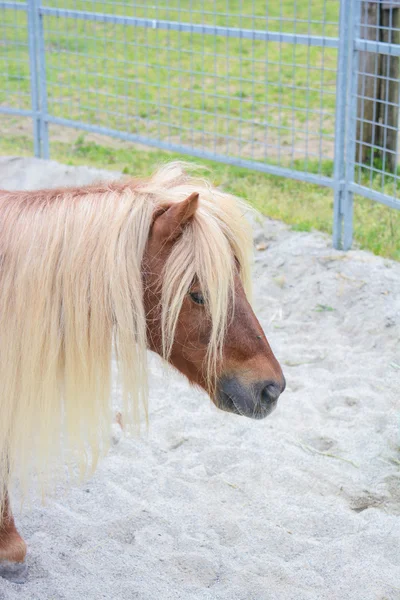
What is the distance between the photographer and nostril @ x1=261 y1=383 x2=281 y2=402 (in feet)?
7.80

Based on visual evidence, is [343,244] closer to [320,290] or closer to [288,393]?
[320,290]

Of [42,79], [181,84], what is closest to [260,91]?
[181,84]

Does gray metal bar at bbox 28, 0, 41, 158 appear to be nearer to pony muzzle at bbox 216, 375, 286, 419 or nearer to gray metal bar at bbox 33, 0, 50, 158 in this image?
gray metal bar at bbox 33, 0, 50, 158

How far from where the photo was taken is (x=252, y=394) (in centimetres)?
238

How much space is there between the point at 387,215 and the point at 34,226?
389 centimetres

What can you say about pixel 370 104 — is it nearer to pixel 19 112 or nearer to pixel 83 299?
pixel 19 112

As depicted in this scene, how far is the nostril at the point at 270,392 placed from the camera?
2377mm

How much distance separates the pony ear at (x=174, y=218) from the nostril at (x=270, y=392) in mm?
510

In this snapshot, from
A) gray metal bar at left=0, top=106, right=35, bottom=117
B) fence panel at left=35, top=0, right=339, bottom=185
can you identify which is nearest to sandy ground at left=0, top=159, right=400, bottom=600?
fence panel at left=35, top=0, right=339, bottom=185

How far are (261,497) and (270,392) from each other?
963mm

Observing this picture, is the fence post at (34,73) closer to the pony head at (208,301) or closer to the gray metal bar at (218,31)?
the gray metal bar at (218,31)

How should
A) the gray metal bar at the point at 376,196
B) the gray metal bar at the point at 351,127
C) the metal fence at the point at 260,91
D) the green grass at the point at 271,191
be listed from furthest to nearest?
the green grass at the point at 271,191
the metal fence at the point at 260,91
the gray metal bar at the point at 351,127
the gray metal bar at the point at 376,196

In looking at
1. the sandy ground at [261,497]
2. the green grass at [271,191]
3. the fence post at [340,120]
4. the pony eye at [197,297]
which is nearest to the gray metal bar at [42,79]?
the green grass at [271,191]

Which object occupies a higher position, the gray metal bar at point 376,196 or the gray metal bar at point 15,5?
the gray metal bar at point 15,5
